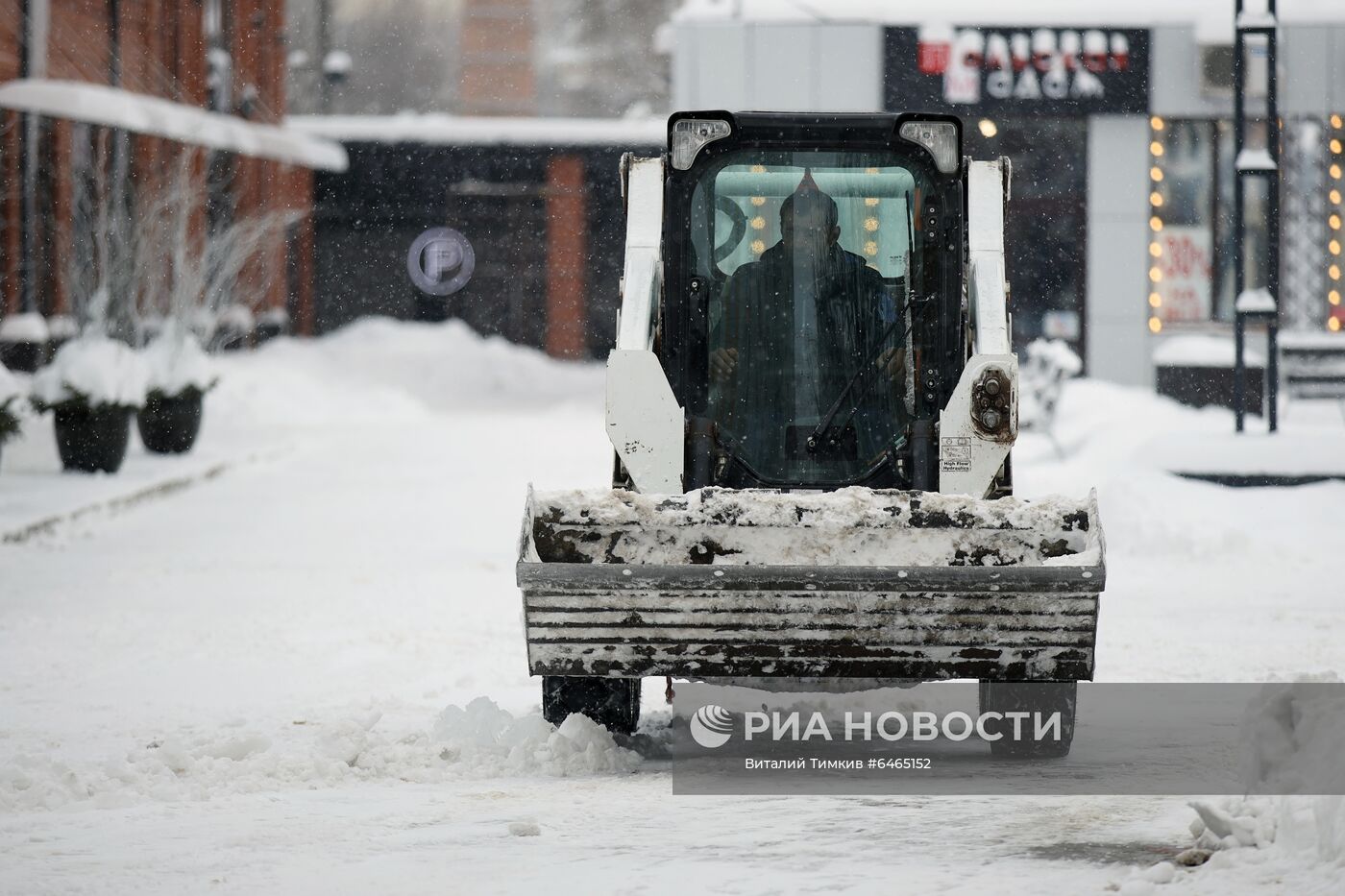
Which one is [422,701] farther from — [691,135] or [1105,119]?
[1105,119]

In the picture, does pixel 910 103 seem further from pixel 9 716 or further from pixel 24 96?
pixel 9 716

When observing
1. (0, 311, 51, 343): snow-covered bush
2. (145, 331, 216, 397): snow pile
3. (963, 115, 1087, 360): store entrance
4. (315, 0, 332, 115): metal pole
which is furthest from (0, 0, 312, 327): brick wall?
(315, 0, 332, 115): metal pole

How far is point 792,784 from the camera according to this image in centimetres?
618

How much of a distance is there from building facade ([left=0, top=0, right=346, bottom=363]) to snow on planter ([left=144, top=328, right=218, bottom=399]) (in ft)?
3.05

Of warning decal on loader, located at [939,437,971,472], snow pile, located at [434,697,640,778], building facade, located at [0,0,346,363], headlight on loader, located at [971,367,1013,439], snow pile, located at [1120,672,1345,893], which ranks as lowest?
snow pile, located at [434,697,640,778]

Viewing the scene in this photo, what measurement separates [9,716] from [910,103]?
838 inches

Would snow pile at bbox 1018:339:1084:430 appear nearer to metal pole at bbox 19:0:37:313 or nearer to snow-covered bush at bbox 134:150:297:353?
snow-covered bush at bbox 134:150:297:353

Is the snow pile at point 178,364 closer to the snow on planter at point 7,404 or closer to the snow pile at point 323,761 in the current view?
the snow on planter at point 7,404

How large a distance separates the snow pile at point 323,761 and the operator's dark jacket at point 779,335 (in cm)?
157

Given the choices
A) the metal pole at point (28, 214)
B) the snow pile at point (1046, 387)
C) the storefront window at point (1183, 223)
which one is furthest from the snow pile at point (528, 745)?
the storefront window at point (1183, 223)

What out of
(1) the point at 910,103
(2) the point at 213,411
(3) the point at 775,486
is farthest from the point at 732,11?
(3) the point at 775,486

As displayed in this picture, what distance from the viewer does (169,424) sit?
20047 millimetres

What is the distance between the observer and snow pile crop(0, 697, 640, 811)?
604 cm

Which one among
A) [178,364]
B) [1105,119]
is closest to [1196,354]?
[1105,119]
